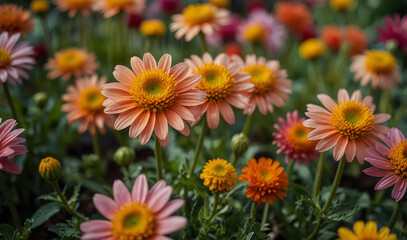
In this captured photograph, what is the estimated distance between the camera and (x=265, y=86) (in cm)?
130

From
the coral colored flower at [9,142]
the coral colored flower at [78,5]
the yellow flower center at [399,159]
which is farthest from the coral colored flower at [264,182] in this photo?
the coral colored flower at [78,5]

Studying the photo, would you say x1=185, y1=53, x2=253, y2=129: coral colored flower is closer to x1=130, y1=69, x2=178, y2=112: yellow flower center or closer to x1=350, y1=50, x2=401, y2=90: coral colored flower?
x1=130, y1=69, x2=178, y2=112: yellow flower center

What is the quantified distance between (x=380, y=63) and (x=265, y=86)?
801 millimetres

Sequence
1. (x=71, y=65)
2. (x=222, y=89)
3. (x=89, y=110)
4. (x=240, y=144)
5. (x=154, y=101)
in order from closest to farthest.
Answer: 1. (x=154, y=101)
2. (x=222, y=89)
3. (x=240, y=144)
4. (x=89, y=110)
5. (x=71, y=65)

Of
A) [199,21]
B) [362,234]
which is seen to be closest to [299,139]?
[362,234]

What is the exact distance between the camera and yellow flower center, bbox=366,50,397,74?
1735 millimetres

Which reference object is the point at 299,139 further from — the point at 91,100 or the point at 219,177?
the point at 91,100

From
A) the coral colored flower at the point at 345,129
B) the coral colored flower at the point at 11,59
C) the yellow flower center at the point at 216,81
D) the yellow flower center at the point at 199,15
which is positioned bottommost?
the coral colored flower at the point at 345,129

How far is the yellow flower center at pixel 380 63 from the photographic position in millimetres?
1735

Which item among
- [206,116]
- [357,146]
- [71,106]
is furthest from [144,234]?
[71,106]

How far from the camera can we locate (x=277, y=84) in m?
1.35

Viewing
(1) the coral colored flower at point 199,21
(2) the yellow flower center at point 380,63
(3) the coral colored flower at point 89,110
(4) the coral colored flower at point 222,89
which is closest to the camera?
(4) the coral colored flower at point 222,89

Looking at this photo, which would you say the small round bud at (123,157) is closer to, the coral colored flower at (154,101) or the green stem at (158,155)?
the green stem at (158,155)

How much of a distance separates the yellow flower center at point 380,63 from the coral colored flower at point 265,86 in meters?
0.64
